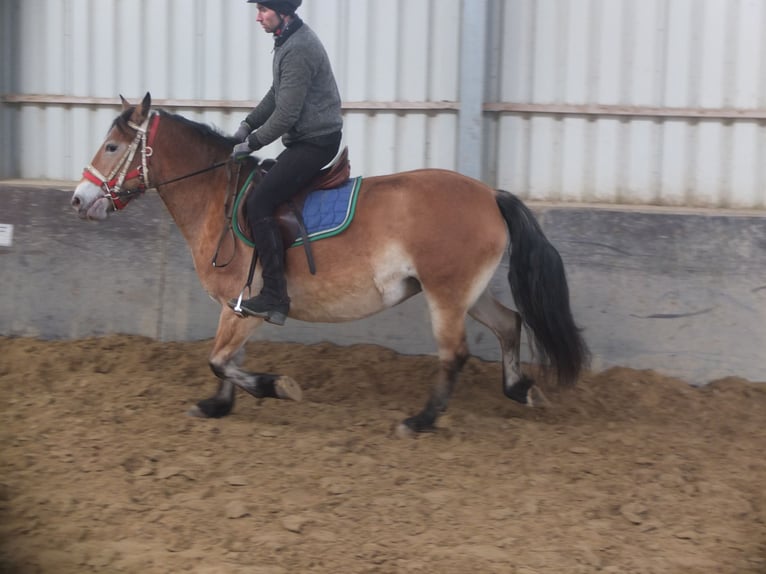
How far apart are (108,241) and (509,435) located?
3823mm

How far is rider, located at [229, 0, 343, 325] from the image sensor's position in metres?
5.96

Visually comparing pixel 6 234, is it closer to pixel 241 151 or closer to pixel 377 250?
pixel 241 151

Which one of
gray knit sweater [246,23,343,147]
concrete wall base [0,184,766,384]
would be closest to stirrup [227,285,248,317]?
gray knit sweater [246,23,343,147]

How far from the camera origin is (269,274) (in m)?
6.03

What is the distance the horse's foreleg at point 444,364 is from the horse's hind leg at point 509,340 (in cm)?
46

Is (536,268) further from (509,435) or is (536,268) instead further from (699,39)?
(699,39)

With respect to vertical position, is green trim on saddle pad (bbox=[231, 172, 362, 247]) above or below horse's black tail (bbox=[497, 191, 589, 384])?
above

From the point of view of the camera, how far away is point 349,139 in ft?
26.7

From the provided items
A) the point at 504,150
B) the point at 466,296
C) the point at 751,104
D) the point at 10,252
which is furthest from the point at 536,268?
the point at 10,252

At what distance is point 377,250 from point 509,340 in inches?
44.6

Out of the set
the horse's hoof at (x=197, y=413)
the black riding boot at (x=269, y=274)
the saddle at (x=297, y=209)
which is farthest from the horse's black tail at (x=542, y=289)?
the horse's hoof at (x=197, y=413)

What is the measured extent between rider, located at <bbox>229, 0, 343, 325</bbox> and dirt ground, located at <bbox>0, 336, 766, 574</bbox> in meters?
Result: 0.99

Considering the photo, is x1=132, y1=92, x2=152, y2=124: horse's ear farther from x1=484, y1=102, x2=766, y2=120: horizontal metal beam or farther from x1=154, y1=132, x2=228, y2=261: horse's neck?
x1=484, y1=102, x2=766, y2=120: horizontal metal beam

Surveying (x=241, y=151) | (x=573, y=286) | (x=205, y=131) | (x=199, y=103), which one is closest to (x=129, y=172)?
(x=205, y=131)
